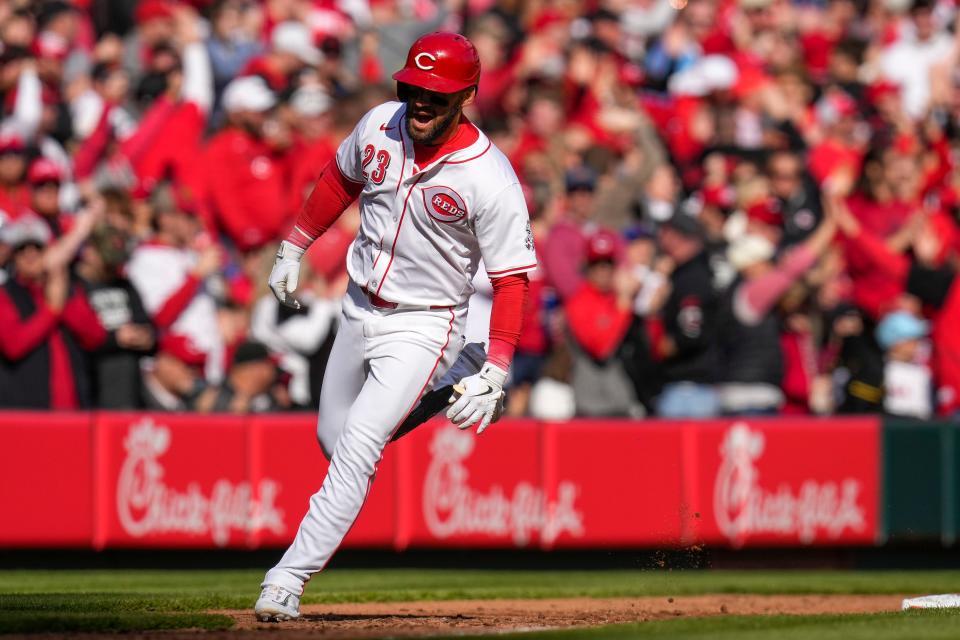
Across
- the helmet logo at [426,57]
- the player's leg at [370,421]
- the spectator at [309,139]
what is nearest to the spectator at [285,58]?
the spectator at [309,139]

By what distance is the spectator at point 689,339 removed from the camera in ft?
41.9

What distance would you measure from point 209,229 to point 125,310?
2247 millimetres

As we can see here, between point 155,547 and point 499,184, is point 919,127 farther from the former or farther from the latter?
point 499,184

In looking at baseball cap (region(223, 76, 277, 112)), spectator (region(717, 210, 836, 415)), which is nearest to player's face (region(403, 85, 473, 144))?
spectator (region(717, 210, 836, 415))

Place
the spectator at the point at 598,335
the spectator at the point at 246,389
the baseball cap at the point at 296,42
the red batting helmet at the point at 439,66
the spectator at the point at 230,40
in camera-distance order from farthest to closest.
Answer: the baseball cap at the point at 296,42
the spectator at the point at 230,40
the spectator at the point at 598,335
the spectator at the point at 246,389
the red batting helmet at the point at 439,66

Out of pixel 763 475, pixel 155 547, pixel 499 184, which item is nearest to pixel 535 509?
pixel 763 475

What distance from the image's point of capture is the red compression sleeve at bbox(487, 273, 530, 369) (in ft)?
24.5

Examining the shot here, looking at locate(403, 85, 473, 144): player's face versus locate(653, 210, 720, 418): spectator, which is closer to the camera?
locate(403, 85, 473, 144): player's face

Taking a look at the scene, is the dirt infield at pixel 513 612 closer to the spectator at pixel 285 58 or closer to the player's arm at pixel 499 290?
the player's arm at pixel 499 290

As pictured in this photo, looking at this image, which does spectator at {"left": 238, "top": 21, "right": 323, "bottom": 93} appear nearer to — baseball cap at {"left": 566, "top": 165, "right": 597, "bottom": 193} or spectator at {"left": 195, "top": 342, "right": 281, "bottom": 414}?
baseball cap at {"left": 566, "top": 165, "right": 597, "bottom": 193}

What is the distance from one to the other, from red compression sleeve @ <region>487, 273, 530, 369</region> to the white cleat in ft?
4.57

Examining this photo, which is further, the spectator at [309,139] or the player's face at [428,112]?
the spectator at [309,139]

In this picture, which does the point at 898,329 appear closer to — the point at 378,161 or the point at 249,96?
the point at 249,96

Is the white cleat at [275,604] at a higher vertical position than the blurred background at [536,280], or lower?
lower
